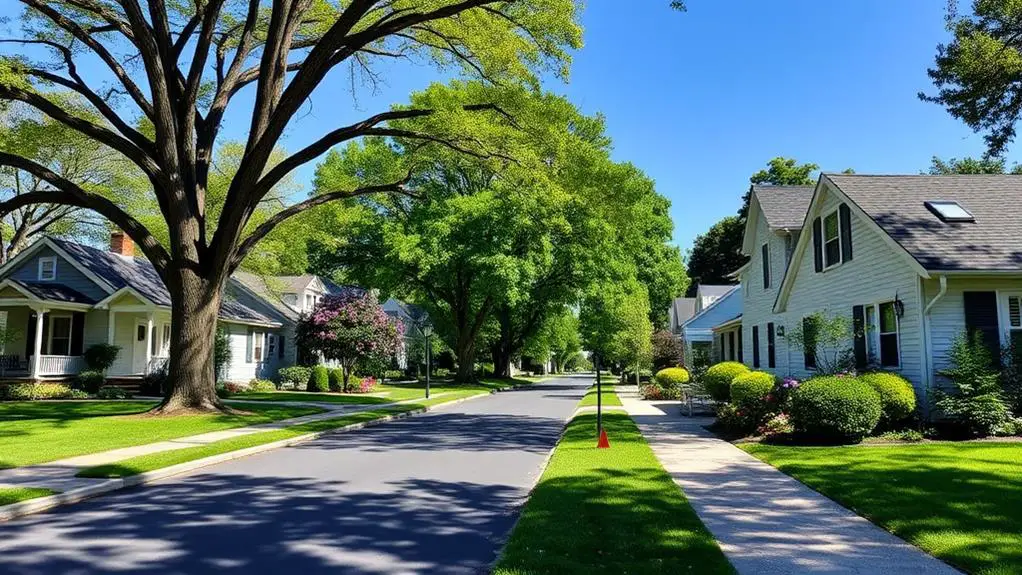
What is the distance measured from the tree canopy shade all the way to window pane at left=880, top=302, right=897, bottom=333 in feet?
14.4

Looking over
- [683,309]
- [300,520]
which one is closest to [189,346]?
[300,520]

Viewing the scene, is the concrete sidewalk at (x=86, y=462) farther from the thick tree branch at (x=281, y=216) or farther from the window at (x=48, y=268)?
the window at (x=48, y=268)

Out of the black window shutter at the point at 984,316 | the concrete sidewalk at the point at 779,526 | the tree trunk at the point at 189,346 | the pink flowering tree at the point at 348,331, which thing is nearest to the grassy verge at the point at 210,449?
the tree trunk at the point at 189,346

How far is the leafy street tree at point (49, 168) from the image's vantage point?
2039 centimetres

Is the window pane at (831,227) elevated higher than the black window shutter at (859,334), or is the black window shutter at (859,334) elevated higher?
the window pane at (831,227)

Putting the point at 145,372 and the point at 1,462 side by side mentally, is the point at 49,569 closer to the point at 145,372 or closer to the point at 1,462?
the point at 1,462

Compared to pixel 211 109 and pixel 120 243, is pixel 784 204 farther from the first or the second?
pixel 120 243

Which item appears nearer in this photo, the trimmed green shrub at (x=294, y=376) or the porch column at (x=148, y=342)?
the porch column at (x=148, y=342)

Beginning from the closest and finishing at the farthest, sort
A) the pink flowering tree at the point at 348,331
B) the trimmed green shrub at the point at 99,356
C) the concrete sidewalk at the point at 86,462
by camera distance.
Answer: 1. the concrete sidewalk at the point at 86,462
2. the trimmed green shrub at the point at 99,356
3. the pink flowering tree at the point at 348,331

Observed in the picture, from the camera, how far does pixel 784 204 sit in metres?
22.8

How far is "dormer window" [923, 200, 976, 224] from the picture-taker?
15312 mm

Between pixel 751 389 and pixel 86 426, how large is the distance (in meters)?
14.9

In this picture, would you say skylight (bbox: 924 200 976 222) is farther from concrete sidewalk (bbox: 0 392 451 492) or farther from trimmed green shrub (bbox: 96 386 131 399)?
trimmed green shrub (bbox: 96 386 131 399)

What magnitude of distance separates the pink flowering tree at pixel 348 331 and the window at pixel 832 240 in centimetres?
2106
